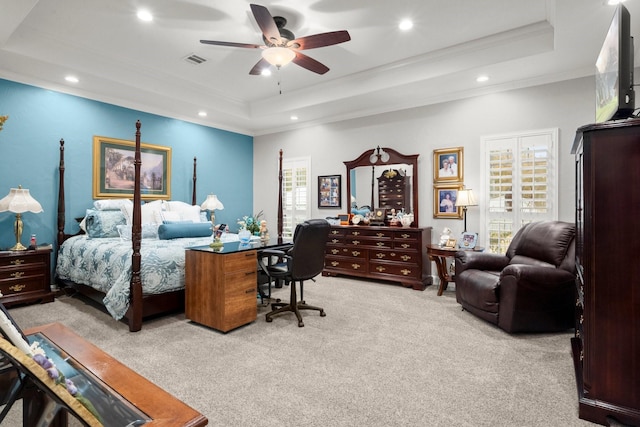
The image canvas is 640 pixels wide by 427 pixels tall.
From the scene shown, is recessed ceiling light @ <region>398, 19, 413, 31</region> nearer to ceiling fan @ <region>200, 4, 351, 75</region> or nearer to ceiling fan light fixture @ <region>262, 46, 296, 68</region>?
ceiling fan @ <region>200, 4, 351, 75</region>

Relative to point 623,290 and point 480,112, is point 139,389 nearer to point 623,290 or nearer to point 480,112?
point 623,290

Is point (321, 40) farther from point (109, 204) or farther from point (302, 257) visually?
point (109, 204)

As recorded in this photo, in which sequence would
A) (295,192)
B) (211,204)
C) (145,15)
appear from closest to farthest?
(145,15) → (211,204) → (295,192)

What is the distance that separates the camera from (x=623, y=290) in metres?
1.80

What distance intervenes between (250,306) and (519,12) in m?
3.97

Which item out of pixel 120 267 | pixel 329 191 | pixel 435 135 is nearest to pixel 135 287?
pixel 120 267

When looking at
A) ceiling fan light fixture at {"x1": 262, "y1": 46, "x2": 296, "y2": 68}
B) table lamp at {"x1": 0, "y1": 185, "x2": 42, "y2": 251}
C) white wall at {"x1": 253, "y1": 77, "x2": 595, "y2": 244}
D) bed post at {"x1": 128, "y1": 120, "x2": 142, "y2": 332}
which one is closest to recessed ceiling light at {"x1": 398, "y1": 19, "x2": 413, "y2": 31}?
ceiling fan light fixture at {"x1": 262, "y1": 46, "x2": 296, "y2": 68}

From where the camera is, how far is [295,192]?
21.6 feet

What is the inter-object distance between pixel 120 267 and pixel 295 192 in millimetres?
3747

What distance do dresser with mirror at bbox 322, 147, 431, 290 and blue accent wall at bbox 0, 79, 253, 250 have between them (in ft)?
9.56

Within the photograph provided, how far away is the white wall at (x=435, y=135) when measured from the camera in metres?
4.03

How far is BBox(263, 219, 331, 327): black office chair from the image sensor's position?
3.12 metres

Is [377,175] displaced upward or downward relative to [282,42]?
downward

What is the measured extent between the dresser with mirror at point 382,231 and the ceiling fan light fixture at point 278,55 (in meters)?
2.54
